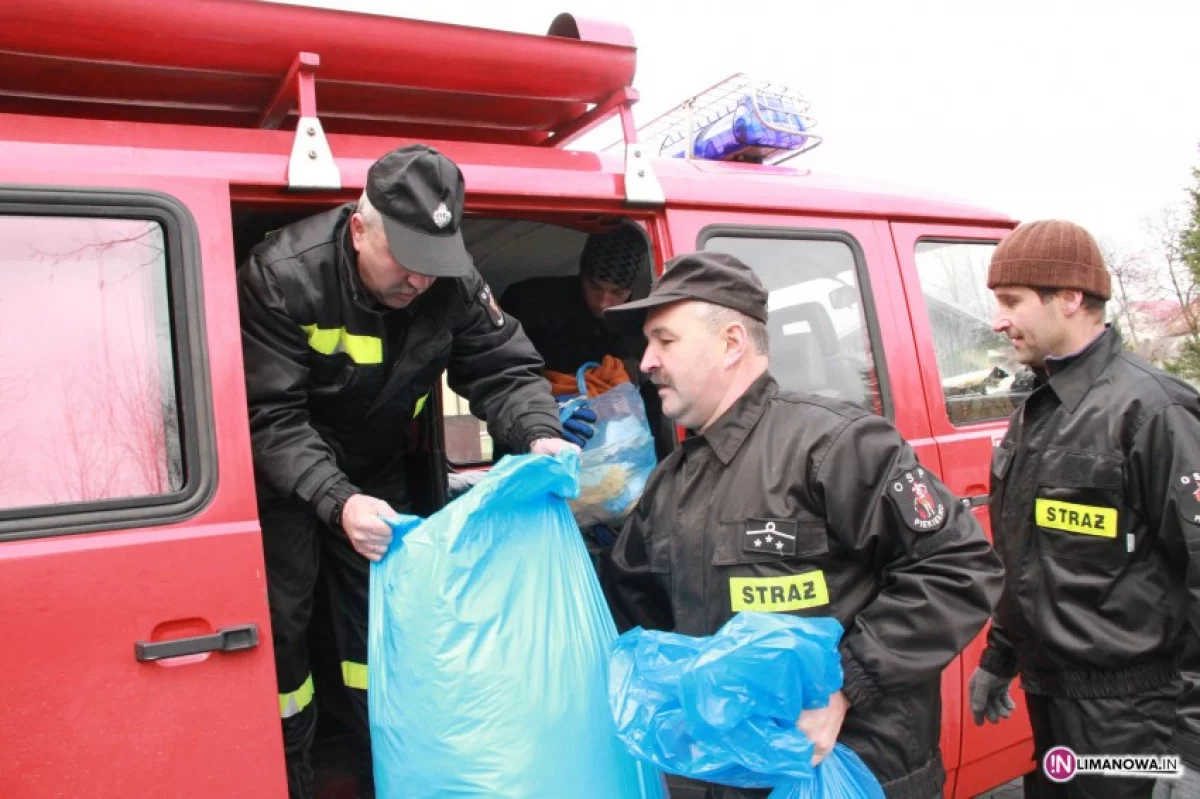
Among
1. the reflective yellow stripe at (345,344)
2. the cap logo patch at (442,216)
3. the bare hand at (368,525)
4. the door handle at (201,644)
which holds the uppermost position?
the cap logo patch at (442,216)

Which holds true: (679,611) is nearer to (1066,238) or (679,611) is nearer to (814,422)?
(814,422)

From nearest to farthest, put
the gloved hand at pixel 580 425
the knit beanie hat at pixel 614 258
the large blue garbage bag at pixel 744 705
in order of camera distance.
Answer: the large blue garbage bag at pixel 744 705, the gloved hand at pixel 580 425, the knit beanie hat at pixel 614 258

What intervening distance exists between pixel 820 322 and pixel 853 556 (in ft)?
4.40

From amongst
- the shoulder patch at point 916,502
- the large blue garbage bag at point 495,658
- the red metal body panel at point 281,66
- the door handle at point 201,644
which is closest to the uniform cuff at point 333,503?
the large blue garbage bag at point 495,658

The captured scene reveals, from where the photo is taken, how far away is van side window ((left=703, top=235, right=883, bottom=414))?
287 cm

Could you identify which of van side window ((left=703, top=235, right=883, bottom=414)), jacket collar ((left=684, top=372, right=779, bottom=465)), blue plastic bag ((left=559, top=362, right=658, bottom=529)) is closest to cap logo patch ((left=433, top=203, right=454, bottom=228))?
jacket collar ((left=684, top=372, right=779, bottom=465))

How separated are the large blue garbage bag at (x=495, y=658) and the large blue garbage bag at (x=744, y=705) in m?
0.20

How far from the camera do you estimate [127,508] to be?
179 cm

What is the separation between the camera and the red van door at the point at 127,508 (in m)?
1.65

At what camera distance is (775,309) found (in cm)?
289

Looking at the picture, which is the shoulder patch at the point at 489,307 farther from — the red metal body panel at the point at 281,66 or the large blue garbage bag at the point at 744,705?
the large blue garbage bag at the point at 744,705

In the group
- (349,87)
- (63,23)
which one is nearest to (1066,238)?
(349,87)

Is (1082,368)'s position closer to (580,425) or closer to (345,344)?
(580,425)

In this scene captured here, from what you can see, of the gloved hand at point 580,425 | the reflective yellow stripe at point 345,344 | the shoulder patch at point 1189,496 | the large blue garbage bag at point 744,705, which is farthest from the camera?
the gloved hand at point 580,425
